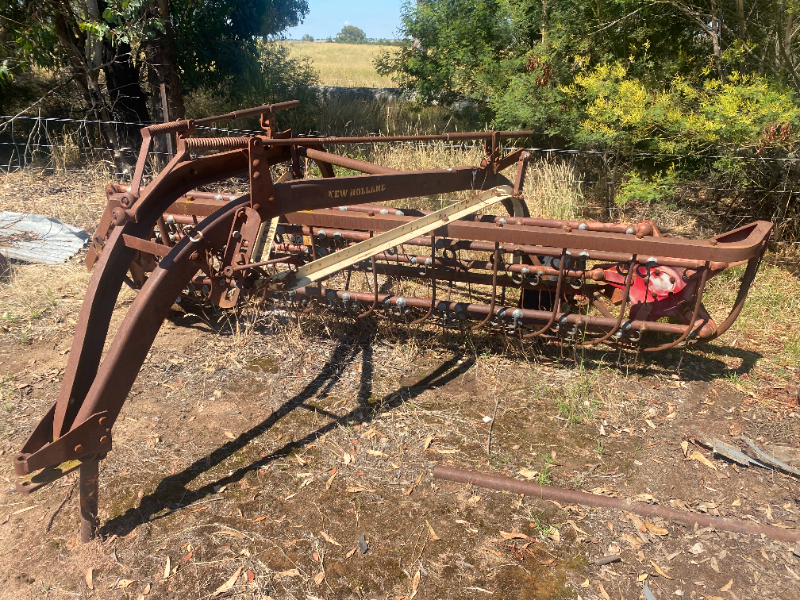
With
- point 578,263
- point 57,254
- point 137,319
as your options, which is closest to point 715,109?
point 578,263

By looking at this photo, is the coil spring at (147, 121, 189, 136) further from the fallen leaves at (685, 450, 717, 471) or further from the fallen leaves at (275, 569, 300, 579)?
the fallen leaves at (685, 450, 717, 471)

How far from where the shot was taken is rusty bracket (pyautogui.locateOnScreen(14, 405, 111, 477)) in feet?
6.61

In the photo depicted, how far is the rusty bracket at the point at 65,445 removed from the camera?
6.61 ft

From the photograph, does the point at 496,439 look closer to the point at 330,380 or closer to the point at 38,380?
the point at 330,380

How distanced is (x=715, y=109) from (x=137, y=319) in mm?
5011

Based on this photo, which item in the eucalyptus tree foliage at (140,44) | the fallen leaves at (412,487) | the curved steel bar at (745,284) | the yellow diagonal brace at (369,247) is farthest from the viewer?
the eucalyptus tree foliage at (140,44)

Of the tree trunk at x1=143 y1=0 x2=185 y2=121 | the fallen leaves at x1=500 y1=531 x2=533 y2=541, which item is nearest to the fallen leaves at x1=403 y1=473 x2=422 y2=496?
the fallen leaves at x1=500 y1=531 x2=533 y2=541

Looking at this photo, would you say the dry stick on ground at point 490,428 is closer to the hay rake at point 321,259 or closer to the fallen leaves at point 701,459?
the hay rake at point 321,259

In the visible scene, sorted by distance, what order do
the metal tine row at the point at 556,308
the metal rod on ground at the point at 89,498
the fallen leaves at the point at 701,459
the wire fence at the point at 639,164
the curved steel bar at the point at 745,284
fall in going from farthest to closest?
the wire fence at the point at 639,164 → the metal tine row at the point at 556,308 → the curved steel bar at the point at 745,284 → the fallen leaves at the point at 701,459 → the metal rod on ground at the point at 89,498

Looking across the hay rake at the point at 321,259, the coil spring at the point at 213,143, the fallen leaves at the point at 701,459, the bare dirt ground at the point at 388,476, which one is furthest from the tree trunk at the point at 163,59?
the fallen leaves at the point at 701,459

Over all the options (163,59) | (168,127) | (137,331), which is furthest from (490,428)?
(163,59)

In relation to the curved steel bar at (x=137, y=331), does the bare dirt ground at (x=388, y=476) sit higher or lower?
lower

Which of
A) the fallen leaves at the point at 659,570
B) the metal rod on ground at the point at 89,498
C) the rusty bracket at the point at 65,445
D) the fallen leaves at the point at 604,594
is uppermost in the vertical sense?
the rusty bracket at the point at 65,445

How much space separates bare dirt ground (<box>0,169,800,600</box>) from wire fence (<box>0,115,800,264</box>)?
1845 millimetres
